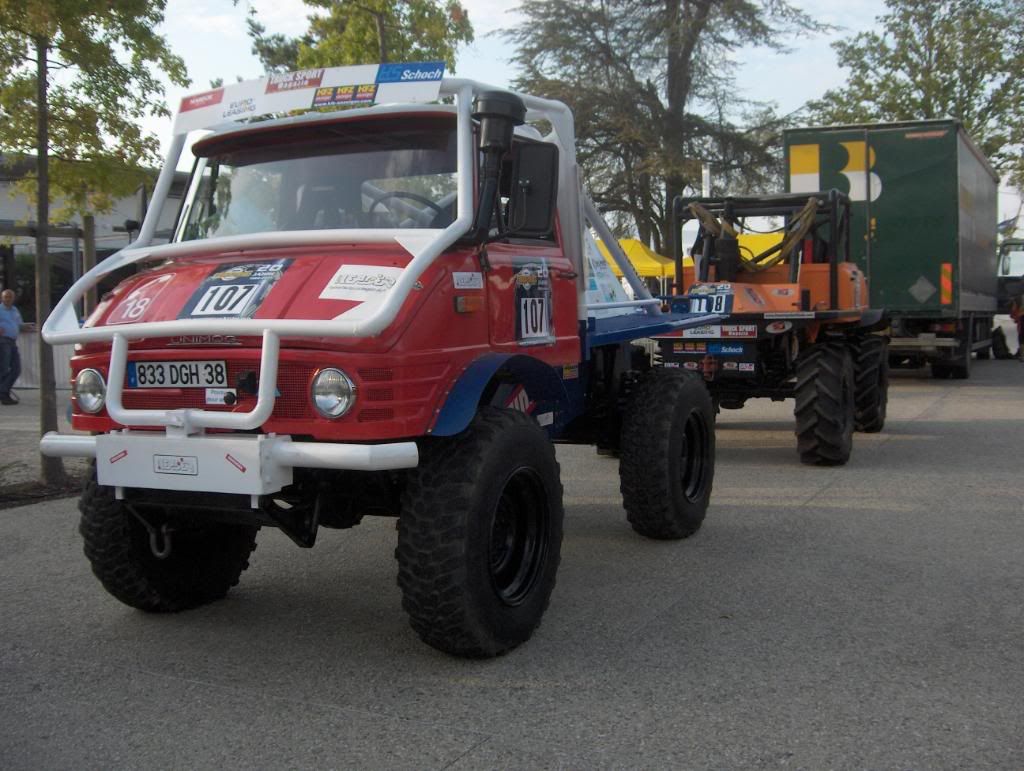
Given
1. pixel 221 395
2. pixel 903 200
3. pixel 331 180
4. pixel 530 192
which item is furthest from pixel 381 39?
pixel 903 200

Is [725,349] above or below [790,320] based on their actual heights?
below

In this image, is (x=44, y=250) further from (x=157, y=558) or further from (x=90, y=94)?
(x=157, y=558)

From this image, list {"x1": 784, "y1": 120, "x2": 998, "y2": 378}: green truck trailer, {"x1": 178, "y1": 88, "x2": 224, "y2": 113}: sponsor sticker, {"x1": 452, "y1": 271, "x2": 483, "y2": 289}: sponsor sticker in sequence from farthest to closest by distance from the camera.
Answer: {"x1": 784, "y1": 120, "x2": 998, "y2": 378}: green truck trailer < {"x1": 178, "y1": 88, "x2": 224, "y2": 113}: sponsor sticker < {"x1": 452, "y1": 271, "x2": 483, "y2": 289}: sponsor sticker

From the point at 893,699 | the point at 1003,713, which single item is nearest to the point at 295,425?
the point at 893,699

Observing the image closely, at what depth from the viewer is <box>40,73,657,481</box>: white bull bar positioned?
3.84 metres

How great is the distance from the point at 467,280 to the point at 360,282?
54 centimetres

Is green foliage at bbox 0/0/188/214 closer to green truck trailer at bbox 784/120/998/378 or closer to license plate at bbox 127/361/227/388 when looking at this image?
license plate at bbox 127/361/227/388

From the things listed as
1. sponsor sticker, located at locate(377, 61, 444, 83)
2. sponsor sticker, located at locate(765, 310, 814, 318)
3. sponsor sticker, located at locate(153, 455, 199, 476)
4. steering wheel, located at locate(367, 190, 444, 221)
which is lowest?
sponsor sticker, located at locate(153, 455, 199, 476)

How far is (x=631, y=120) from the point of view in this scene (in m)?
30.4

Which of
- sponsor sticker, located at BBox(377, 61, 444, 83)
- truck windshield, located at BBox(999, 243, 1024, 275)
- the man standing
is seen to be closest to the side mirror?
sponsor sticker, located at BBox(377, 61, 444, 83)

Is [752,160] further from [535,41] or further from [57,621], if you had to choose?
[57,621]

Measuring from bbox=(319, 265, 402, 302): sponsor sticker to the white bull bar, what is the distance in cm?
13

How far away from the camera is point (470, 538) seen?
4137 millimetres

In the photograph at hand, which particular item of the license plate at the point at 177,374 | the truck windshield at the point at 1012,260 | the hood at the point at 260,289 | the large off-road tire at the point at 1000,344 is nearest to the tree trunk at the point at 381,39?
the hood at the point at 260,289
